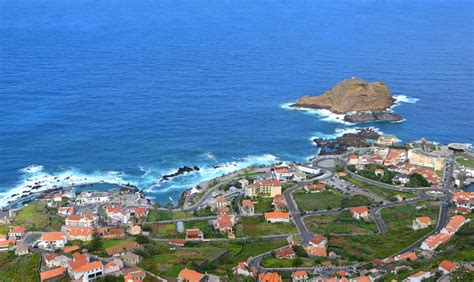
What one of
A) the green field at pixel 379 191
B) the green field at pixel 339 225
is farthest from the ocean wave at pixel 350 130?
the green field at pixel 339 225

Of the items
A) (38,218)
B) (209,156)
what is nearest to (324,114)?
(209,156)

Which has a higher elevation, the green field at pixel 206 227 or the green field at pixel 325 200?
the green field at pixel 325 200

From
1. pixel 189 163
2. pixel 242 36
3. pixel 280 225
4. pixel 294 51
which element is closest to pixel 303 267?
pixel 280 225

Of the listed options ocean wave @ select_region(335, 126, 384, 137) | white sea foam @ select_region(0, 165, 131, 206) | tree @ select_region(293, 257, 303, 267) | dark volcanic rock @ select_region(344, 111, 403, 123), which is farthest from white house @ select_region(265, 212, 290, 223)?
dark volcanic rock @ select_region(344, 111, 403, 123)

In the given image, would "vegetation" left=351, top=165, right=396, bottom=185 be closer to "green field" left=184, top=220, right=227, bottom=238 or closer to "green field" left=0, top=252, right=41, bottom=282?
"green field" left=184, top=220, right=227, bottom=238

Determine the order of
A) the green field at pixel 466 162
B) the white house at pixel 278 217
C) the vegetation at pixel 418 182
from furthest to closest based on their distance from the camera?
the green field at pixel 466 162
the vegetation at pixel 418 182
the white house at pixel 278 217

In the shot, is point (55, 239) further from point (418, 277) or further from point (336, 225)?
point (418, 277)

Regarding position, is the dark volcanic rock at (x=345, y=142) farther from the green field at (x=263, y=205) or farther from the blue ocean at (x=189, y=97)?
the green field at (x=263, y=205)
